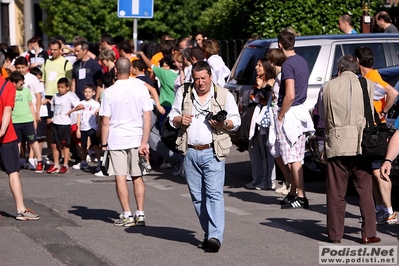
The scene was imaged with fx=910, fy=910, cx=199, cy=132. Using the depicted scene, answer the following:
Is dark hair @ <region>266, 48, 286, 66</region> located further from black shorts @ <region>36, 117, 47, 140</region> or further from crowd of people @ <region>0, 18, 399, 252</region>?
black shorts @ <region>36, 117, 47, 140</region>

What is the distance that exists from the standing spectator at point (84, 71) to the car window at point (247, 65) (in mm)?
3389

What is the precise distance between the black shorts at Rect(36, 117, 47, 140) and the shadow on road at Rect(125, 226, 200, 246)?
684cm

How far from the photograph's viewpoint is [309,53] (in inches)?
525

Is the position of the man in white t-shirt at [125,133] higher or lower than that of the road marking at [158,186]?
higher

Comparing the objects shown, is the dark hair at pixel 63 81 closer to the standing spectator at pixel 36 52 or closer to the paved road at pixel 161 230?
the paved road at pixel 161 230

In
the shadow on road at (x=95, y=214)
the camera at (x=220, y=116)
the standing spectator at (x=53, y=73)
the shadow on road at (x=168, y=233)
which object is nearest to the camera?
the camera at (x=220, y=116)

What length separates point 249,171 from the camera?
49.5ft

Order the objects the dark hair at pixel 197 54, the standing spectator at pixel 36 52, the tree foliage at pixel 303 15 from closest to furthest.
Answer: the dark hair at pixel 197 54, the standing spectator at pixel 36 52, the tree foliage at pixel 303 15

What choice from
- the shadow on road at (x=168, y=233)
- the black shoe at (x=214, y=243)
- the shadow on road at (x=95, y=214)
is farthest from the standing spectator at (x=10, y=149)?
the black shoe at (x=214, y=243)

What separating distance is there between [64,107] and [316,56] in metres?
4.69

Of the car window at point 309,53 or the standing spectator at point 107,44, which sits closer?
the car window at point 309,53

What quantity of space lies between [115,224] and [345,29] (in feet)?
22.7

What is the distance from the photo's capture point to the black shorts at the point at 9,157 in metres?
10.5

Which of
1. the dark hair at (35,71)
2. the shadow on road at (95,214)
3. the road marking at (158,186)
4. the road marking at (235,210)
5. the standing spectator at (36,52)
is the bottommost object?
the road marking at (158,186)
